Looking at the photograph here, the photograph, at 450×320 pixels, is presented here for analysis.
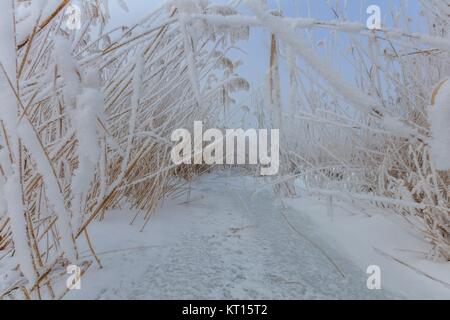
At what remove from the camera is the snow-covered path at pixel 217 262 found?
602mm

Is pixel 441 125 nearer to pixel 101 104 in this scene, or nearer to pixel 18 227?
pixel 101 104

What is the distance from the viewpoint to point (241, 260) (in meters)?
0.76

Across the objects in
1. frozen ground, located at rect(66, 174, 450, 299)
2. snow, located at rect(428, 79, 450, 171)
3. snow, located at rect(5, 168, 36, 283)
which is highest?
snow, located at rect(428, 79, 450, 171)

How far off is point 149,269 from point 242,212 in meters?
0.61

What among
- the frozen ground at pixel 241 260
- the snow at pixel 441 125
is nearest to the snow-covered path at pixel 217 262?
the frozen ground at pixel 241 260

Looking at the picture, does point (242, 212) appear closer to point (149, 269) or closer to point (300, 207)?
point (300, 207)

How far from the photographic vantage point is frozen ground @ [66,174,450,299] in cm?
61

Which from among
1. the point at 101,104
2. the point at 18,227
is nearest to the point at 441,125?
the point at 101,104

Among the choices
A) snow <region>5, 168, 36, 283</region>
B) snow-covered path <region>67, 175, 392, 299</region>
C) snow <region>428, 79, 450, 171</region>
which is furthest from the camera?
snow-covered path <region>67, 175, 392, 299</region>

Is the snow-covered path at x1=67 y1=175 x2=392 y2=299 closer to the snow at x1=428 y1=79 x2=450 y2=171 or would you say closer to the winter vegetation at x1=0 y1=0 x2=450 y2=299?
the winter vegetation at x1=0 y1=0 x2=450 y2=299

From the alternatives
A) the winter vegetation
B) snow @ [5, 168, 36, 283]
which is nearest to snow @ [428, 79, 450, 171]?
the winter vegetation

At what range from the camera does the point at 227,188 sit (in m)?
1.86

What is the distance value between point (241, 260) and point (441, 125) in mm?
523
